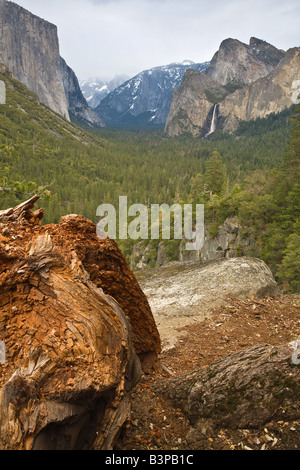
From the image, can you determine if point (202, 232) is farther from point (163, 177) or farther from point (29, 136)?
point (29, 136)

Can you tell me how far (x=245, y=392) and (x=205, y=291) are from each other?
9.09m

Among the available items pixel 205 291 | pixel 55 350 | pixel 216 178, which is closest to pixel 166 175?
pixel 216 178

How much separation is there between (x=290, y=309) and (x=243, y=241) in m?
18.6

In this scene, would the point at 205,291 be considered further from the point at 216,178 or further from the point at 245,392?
the point at 216,178

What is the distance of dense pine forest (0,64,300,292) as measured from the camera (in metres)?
22.6

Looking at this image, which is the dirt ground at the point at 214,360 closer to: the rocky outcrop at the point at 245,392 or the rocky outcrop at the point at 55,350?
the rocky outcrop at the point at 245,392

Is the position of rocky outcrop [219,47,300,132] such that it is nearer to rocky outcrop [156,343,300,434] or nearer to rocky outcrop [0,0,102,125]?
rocky outcrop [0,0,102,125]

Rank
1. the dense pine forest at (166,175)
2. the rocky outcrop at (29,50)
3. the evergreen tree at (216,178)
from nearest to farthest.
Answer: the dense pine forest at (166,175), the evergreen tree at (216,178), the rocky outcrop at (29,50)

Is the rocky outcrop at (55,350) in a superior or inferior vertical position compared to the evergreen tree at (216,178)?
inferior

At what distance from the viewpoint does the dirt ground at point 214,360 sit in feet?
10.4

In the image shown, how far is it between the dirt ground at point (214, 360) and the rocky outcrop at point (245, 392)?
0.10 m

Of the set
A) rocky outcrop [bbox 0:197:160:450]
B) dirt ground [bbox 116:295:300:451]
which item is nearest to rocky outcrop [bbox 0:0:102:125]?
dirt ground [bbox 116:295:300:451]

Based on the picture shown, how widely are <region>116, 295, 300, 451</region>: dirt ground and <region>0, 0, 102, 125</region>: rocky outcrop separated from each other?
204m

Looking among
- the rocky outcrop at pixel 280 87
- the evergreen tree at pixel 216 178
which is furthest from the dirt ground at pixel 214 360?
the rocky outcrop at pixel 280 87
